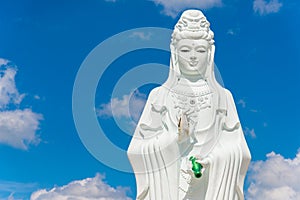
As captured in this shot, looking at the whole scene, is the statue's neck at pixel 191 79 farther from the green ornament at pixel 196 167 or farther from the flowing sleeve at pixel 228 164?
the green ornament at pixel 196 167

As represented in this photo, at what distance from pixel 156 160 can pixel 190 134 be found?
2.55 feet

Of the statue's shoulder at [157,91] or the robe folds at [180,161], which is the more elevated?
the statue's shoulder at [157,91]

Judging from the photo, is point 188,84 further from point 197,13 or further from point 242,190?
point 242,190

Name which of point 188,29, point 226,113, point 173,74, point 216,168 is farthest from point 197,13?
point 216,168

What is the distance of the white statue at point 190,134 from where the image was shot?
956cm

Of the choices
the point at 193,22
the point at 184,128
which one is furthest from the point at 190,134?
the point at 193,22

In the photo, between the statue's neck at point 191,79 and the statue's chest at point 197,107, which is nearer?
the statue's chest at point 197,107

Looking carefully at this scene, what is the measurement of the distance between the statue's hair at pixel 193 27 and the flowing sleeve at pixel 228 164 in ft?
5.41

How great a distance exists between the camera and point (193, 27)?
1032 centimetres

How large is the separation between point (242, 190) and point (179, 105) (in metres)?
1.90

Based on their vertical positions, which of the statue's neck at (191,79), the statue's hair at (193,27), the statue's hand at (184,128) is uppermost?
the statue's hair at (193,27)

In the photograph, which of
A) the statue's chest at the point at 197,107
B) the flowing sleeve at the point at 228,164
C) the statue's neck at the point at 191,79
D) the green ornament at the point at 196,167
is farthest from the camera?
the statue's neck at the point at 191,79

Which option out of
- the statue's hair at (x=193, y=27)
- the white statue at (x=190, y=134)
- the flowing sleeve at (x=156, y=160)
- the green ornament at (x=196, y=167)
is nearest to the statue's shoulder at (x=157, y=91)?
the white statue at (x=190, y=134)

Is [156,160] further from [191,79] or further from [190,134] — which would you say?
[191,79]
